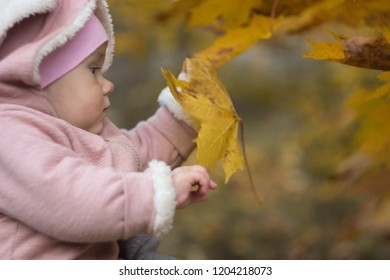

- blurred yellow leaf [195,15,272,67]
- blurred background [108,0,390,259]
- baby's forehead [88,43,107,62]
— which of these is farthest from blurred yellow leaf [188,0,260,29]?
baby's forehead [88,43,107,62]

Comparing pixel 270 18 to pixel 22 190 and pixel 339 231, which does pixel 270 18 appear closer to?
pixel 22 190

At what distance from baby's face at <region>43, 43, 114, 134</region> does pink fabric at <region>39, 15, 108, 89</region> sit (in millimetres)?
12

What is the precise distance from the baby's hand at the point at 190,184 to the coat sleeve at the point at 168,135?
0.27 metres

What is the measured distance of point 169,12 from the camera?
6.65ft

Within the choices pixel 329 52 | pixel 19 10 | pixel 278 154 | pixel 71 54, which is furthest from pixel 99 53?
pixel 278 154

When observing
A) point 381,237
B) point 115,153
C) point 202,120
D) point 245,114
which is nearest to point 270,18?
point 202,120

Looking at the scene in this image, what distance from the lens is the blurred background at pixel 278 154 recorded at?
236 cm

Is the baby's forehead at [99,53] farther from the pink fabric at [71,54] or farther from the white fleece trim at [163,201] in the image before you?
the white fleece trim at [163,201]

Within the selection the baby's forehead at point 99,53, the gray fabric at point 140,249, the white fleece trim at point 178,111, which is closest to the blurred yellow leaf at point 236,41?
the white fleece trim at point 178,111

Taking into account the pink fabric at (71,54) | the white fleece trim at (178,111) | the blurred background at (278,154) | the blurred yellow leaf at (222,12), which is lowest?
the blurred background at (278,154)

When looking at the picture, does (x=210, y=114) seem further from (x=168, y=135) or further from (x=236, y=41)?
(x=236, y=41)

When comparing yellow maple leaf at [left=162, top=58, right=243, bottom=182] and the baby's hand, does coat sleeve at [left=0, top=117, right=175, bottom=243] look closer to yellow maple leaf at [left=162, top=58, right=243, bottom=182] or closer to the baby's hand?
the baby's hand

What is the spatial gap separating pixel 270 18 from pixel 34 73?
2.10ft

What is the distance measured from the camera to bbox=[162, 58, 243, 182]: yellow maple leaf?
1367 millimetres
